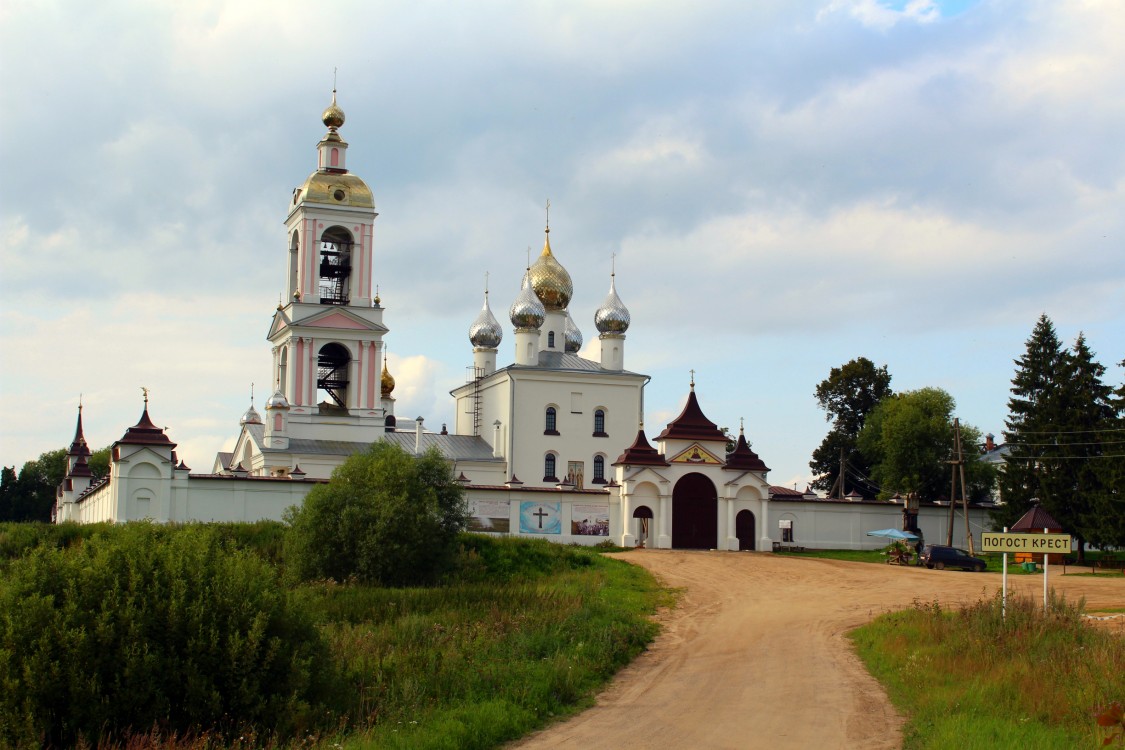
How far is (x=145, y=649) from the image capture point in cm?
1611

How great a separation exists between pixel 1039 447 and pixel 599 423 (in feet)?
65.4

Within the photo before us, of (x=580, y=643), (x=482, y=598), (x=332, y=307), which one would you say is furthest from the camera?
(x=332, y=307)

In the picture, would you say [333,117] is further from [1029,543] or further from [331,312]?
[1029,543]

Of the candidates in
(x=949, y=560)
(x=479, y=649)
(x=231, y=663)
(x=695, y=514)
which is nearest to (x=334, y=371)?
(x=695, y=514)

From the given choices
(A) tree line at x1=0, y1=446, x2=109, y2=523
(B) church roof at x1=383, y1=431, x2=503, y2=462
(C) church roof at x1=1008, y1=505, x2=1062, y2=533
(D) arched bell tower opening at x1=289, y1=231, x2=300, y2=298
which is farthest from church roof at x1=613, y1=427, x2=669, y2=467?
(A) tree line at x1=0, y1=446, x2=109, y2=523

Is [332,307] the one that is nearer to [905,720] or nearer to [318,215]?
[318,215]

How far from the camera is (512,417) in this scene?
5719 cm

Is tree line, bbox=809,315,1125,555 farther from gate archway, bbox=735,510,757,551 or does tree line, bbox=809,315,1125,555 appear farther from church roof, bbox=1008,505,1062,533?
gate archway, bbox=735,510,757,551

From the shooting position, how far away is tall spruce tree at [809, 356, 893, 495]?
241 ft

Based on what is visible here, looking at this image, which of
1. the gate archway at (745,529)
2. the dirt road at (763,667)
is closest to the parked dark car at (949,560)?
the dirt road at (763,667)

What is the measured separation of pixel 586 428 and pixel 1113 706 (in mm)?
51528

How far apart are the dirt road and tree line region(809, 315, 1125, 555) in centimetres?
870

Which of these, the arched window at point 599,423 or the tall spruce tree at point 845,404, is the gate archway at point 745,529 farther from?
the tall spruce tree at point 845,404

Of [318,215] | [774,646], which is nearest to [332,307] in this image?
[318,215]
